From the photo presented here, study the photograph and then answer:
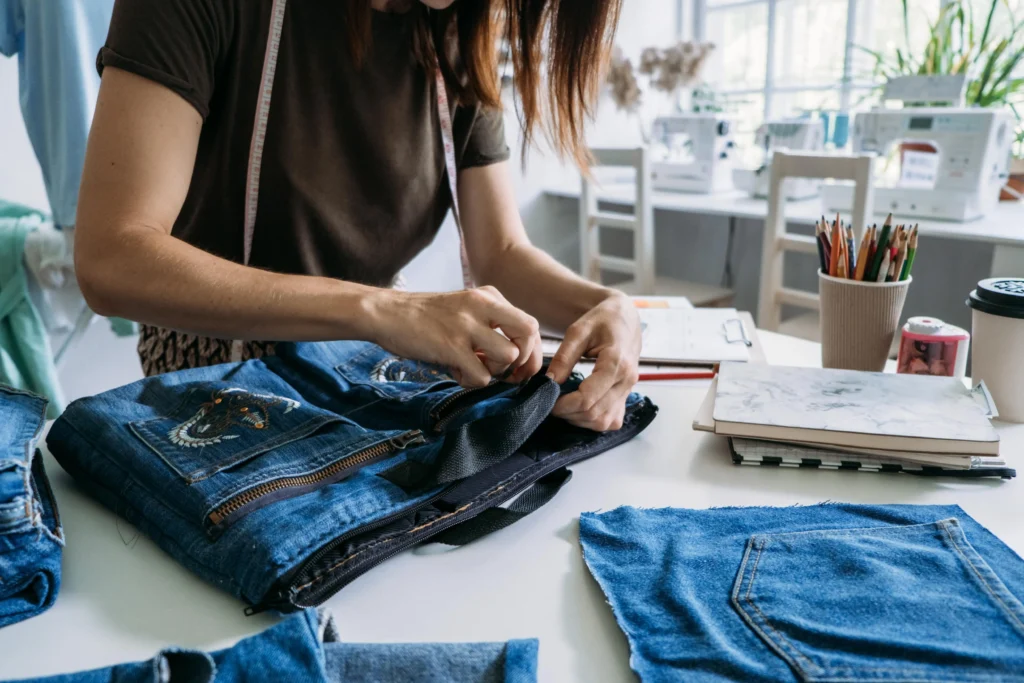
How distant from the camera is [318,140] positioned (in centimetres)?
110

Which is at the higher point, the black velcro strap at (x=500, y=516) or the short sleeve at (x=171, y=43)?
the short sleeve at (x=171, y=43)

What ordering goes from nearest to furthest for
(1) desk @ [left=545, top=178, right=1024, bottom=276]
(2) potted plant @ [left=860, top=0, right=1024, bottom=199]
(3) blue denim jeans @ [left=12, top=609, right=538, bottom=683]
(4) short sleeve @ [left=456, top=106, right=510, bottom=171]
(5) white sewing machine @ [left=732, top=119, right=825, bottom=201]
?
(3) blue denim jeans @ [left=12, top=609, right=538, bottom=683], (4) short sleeve @ [left=456, top=106, right=510, bottom=171], (1) desk @ [left=545, top=178, right=1024, bottom=276], (2) potted plant @ [left=860, top=0, right=1024, bottom=199], (5) white sewing machine @ [left=732, top=119, right=825, bottom=201]

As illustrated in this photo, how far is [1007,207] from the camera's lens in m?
2.64

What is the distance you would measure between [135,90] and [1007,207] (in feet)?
8.89

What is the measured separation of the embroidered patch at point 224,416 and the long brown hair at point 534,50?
1.78ft

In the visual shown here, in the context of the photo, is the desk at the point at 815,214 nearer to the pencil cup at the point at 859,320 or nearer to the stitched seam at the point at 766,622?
the pencil cup at the point at 859,320

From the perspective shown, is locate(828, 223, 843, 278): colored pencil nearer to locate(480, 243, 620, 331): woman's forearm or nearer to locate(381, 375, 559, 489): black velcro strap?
locate(480, 243, 620, 331): woman's forearm

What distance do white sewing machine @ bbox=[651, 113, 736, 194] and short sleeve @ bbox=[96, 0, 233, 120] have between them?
240 centimetres

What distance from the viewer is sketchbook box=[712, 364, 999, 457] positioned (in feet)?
2.51

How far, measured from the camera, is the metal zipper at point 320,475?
59cm

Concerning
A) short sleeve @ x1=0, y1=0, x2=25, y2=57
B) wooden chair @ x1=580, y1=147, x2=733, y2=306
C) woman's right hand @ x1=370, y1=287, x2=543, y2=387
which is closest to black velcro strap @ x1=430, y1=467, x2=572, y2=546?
woman's right hand @ x1=370, y1=287, x2=543, y2=387

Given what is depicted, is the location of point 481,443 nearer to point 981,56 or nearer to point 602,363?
point 602,363

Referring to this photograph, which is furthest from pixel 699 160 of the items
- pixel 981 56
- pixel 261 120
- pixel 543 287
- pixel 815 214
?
pixel 261 120

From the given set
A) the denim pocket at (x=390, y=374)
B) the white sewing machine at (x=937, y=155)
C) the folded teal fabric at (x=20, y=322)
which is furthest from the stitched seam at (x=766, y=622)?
the white sewing machine at (x=937, y=155)
